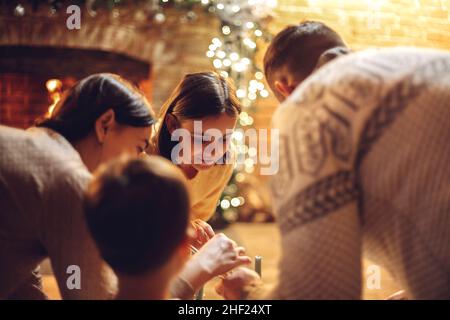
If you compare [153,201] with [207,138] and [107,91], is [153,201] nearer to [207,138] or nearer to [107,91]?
[107,91]

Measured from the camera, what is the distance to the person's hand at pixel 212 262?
63.5 inches

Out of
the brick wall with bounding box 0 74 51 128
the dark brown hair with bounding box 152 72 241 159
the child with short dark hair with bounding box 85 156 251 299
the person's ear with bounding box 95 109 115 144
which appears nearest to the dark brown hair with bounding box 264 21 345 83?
the dark brown hair with bounding box 152 72 241 159

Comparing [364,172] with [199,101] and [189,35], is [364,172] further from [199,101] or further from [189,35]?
[189,35]

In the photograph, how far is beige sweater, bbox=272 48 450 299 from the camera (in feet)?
3.64

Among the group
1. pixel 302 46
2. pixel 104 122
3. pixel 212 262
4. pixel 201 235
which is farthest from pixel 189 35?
pixel 212 262

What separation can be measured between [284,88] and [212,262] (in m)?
0.59

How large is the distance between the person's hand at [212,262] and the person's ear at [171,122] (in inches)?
30.4

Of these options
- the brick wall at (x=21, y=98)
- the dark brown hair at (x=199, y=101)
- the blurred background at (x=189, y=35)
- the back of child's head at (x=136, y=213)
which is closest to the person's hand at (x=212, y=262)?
the back of child's head at (x=136, y=213)

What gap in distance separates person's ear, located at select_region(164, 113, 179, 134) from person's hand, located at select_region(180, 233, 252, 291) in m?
0.77

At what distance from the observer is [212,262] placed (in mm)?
1635

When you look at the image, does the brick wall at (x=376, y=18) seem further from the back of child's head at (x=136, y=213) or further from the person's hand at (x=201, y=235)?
the back of child's head at (x=136, y=213)

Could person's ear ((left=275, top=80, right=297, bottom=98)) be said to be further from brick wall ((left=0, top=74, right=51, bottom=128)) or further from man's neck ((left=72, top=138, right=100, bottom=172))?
brick wall ((left=0, top=74, right=51, bottom=128))
